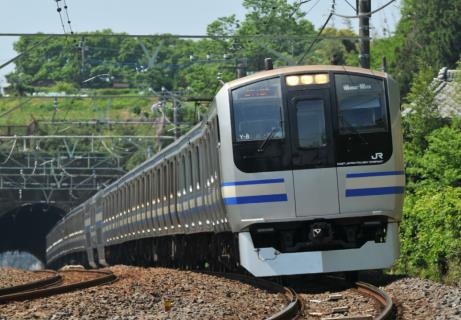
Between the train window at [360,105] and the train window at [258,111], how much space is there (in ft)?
2.55

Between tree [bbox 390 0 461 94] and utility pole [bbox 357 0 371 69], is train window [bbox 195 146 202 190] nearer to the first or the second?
utility pole [bbox 357 0 371 69]

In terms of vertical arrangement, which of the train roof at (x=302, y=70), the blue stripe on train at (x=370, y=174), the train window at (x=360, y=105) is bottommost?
the blue stripe on train at (x=370, y=174)

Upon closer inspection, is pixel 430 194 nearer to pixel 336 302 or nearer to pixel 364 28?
pixel 364 28

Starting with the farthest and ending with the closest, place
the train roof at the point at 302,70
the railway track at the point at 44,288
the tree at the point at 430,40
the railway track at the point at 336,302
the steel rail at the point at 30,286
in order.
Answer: the tree at the point at 430,40 < the steel rail at the point at 30,286 < the railway track at the point at 44,288 < the train roof at the point at 302,70 < the railway track at the point at 336,302

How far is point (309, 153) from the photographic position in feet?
49.6

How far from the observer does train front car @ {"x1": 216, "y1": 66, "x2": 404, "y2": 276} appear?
590 inches

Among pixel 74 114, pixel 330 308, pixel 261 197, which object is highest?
pixel 74 114

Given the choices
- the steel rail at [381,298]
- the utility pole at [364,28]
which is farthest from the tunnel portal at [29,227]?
the steel rail at [381,298]

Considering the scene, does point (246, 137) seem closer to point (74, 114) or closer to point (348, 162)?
point (348, 162)

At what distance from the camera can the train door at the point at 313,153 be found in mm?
14992

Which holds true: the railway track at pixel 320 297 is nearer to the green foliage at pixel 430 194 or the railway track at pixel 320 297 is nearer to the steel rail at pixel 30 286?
the steel rail at pixel 30 286

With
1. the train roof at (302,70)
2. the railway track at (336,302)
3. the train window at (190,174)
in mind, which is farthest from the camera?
the train window at (190,174)

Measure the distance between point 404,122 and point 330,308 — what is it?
62.4ft

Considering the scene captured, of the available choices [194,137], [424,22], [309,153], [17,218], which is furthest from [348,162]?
[17,218]
